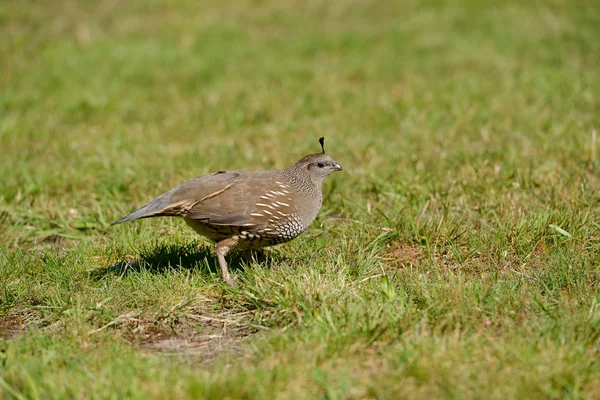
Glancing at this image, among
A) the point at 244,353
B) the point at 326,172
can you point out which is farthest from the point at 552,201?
the point at 244,353

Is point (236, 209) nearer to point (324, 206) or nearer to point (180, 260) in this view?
point (180, 260)

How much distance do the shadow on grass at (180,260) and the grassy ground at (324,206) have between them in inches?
1.0

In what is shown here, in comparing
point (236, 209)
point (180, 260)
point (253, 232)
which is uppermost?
point (236, 209)

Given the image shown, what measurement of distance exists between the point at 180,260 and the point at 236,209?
451 mm

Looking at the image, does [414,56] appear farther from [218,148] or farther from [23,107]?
[23,107]

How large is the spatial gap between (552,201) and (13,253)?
351 cm

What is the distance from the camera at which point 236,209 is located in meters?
4.30

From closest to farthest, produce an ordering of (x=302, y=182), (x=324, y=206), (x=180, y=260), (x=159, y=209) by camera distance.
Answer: (x=159, y=209) < (x=180, y=260) < (x=302, y=182) < (x=324, y=206)

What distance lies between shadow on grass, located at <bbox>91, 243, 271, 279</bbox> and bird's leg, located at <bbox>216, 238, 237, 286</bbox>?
0.08 meters

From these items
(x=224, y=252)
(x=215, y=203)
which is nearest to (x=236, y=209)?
(x=215, y=203)

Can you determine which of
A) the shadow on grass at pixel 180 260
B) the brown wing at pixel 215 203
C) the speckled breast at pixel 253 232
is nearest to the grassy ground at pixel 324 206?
the shadow on grass at pixel 180 260

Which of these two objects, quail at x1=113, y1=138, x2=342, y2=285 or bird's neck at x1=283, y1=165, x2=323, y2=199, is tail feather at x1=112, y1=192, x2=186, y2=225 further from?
bird's neck at x1=283, y1=165, x2=323, y2=199

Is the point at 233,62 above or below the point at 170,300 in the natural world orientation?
above

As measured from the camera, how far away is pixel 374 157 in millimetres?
6293
